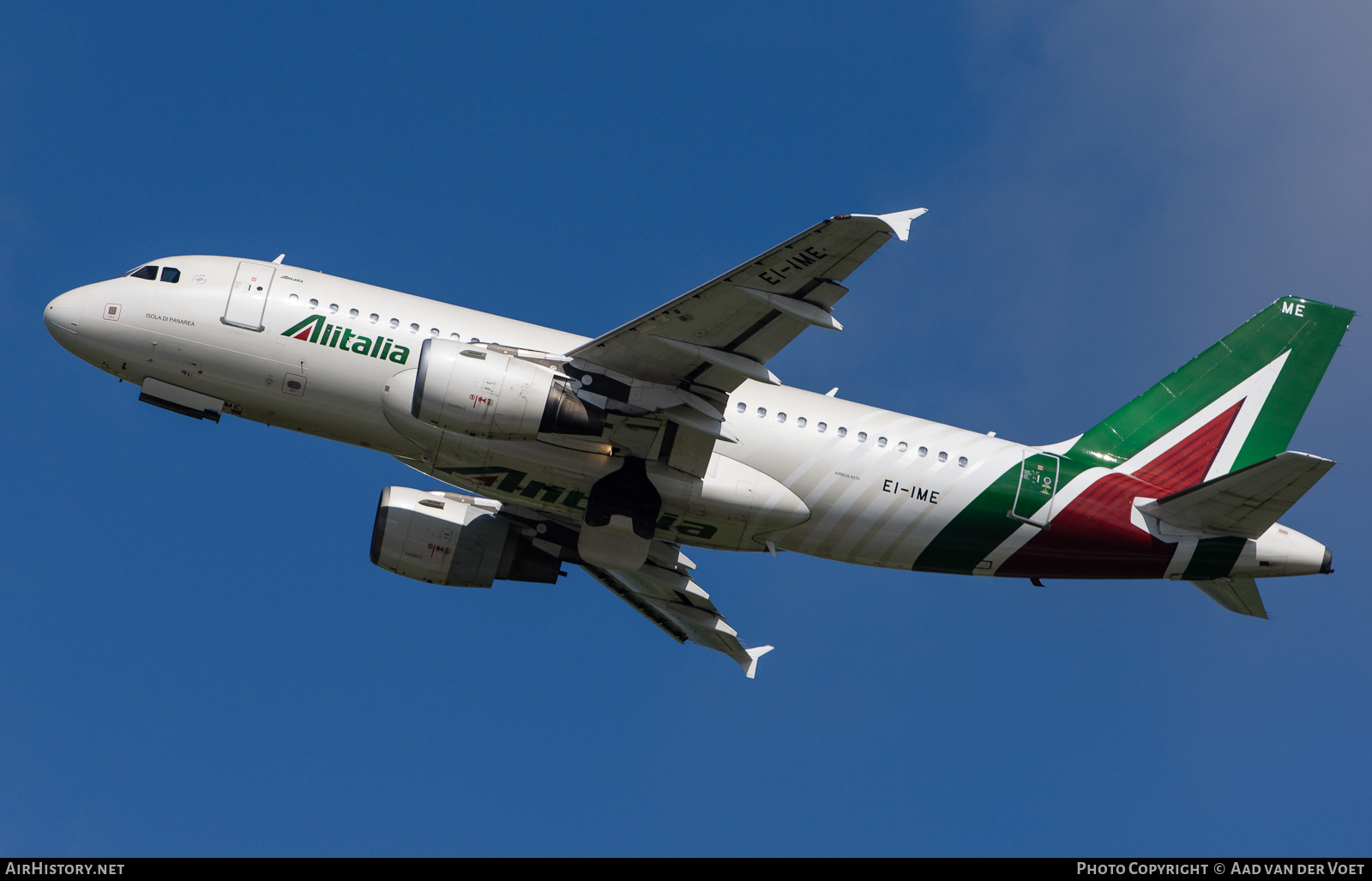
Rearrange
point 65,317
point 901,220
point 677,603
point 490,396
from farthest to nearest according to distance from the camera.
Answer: point 677,603 → point 65,317 → point 490,396 → point 901,220

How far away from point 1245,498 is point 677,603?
14436mm

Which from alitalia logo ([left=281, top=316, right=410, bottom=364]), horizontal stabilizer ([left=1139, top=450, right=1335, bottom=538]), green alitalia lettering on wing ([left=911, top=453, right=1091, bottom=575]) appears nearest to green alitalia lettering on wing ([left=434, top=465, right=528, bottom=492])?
alitalia logo ([left=281, top=316, right=410, bottom=364])

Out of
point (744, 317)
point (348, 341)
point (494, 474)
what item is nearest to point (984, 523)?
point (744, 317)

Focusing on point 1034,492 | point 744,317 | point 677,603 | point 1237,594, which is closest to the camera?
point 744,317

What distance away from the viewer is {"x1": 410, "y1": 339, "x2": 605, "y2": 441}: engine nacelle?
2500 centimetres

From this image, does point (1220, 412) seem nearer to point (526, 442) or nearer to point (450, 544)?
point (526, 442)

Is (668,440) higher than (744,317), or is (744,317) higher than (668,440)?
(744,317)

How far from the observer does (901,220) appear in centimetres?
2144

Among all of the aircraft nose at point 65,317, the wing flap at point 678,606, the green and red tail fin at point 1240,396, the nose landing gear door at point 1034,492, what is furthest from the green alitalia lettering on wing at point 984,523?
the aircraft nose at point 65,317

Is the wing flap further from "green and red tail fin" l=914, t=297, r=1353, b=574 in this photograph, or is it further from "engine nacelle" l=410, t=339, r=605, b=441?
"engine nacelle" l=410, t=339, r=605, b=441

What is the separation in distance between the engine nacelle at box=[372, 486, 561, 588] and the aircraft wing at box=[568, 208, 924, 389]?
7361mm

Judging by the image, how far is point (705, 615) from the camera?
109 ft

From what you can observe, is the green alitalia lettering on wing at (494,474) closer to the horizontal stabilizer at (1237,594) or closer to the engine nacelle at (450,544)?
the engine nacelle at (450,544)
